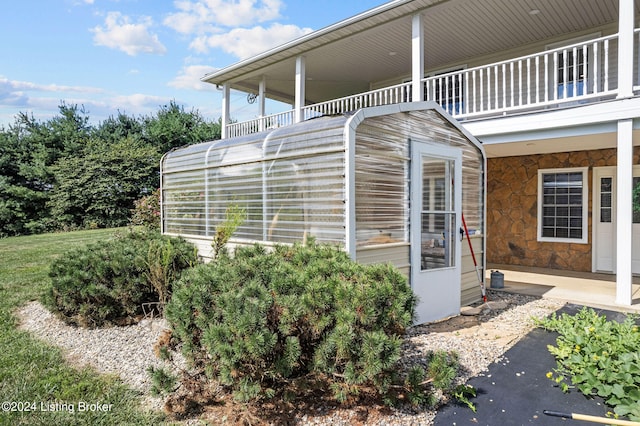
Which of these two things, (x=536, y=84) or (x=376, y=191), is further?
(x=536, y=84)

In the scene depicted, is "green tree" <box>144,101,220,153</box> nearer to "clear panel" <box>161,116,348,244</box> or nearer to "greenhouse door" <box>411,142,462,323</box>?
"clear panel" <box>161,116,348,244</box>

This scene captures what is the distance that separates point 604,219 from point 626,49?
395 centimetres

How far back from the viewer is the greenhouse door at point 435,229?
494 cm

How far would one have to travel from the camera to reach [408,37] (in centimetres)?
920

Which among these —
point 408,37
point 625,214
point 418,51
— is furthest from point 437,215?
point 408,37

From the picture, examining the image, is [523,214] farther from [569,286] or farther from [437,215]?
[437,215]

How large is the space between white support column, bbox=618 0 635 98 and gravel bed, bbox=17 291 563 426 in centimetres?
344

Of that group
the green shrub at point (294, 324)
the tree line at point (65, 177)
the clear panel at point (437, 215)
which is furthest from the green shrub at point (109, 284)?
the tree line at point (65, 177)

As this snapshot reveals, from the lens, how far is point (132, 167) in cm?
1777

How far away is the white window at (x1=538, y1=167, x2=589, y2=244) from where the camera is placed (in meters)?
8.57

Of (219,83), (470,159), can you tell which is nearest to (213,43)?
(219,83)

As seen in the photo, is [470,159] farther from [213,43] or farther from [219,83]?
[213,43]

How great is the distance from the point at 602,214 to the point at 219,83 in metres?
11.1

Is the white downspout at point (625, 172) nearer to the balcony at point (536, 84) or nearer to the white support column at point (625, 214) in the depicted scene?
the white support column at point (625, 214)
